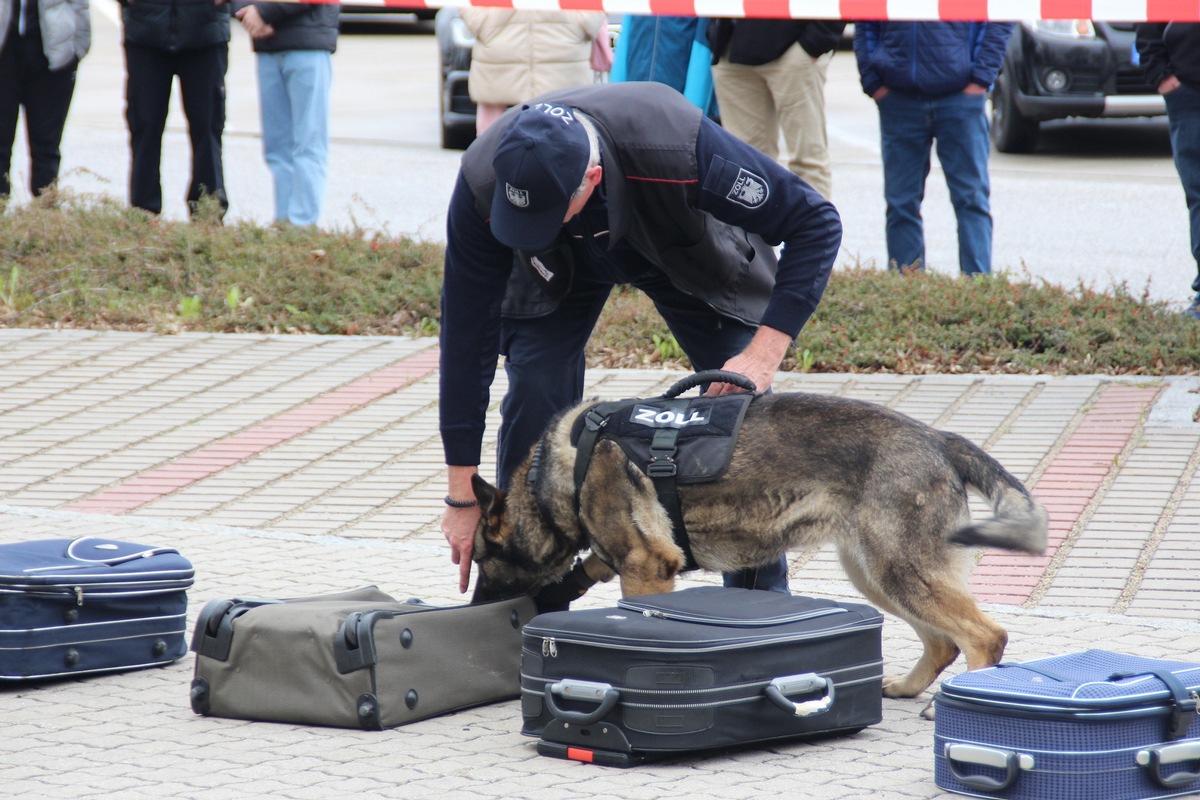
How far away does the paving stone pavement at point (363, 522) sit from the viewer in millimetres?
3725

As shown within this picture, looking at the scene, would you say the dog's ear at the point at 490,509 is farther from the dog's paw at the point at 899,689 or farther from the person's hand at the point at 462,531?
the dog's paw at the point at 899,689

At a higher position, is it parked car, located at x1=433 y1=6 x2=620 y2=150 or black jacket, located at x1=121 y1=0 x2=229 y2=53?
black jacket, located at x1=121 y1=0 x2=229 y2=53

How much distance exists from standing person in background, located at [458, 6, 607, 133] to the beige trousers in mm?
855

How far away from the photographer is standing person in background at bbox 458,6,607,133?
9266 millimetres

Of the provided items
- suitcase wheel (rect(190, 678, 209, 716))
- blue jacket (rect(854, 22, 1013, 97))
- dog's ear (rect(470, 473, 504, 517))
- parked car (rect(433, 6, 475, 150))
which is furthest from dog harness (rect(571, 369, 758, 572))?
parked car (rect(433, 6, 475, 150))

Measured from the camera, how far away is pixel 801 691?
12.3 feet

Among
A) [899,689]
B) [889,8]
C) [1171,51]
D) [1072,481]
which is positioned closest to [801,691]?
[899,689]

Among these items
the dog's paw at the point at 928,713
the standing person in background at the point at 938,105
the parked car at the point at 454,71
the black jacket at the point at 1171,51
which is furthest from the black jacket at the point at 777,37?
the dog's paw at the point at 928,713

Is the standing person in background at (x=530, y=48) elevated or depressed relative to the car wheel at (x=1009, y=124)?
elevated

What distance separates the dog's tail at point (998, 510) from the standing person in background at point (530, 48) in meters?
5.73

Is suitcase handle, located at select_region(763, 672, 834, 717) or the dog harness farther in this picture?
the dog harness

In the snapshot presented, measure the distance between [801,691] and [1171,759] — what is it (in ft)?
2.78

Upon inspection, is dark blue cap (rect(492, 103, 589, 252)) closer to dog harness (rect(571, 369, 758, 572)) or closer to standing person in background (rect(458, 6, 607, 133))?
dog harness (rect(571, 369, 758, 572))

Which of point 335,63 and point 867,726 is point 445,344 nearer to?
point 867,726
